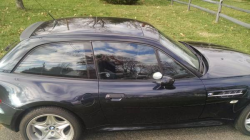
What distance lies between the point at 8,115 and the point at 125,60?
148cm

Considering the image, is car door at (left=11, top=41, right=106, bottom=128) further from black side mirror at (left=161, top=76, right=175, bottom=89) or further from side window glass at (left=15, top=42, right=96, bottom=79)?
black side mirror at (left=161, top=76, right=175, bottom=89)

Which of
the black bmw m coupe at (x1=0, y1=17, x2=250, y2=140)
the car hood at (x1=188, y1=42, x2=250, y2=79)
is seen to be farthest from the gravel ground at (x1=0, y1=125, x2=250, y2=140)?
the car hood at (x1=188, y1=42, x2=250, y2=79)

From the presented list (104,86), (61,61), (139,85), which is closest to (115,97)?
(104,86)

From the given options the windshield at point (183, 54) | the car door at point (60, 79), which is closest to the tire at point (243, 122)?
the windshield at point (183, 54)

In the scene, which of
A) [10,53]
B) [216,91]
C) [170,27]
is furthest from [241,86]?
[170,27]

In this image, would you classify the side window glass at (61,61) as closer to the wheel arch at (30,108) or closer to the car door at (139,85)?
the car door at (139,85)

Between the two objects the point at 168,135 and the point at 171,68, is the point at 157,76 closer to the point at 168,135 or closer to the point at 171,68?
the point at 171,68

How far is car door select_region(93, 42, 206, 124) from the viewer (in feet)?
7.98

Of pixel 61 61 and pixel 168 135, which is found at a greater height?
pixel 61 61

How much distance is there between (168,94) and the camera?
248 cm

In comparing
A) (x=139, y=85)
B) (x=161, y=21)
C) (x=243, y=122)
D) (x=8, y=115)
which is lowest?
(x=243, y=122)

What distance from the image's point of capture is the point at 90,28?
2684 mm

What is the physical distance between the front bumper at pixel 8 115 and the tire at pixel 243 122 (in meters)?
2.72

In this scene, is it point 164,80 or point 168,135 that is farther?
point 168,135
